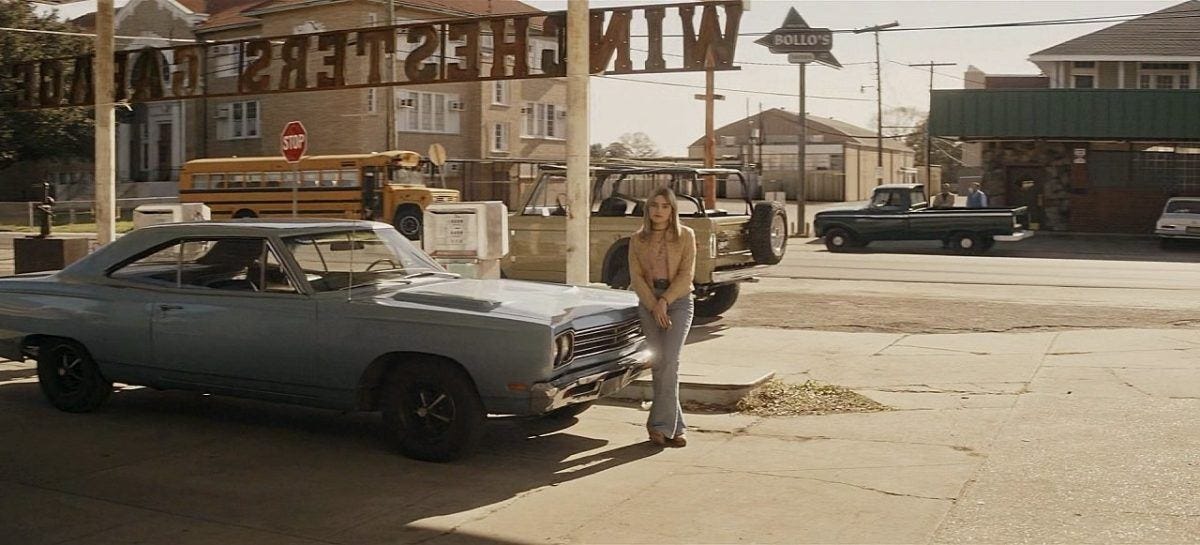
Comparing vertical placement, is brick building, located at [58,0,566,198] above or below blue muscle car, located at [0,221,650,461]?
above

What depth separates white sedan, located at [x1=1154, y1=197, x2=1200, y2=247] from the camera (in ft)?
110

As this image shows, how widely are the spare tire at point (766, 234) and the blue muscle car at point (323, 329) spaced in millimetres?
5831

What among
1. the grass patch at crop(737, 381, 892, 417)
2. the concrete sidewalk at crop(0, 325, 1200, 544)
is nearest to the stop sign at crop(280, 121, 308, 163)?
the concrete sidewalk at crop(0, 325, 1200, 544)

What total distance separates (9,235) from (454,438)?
3674 cm

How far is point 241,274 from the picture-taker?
335 inches

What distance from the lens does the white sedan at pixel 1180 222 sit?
33.6m

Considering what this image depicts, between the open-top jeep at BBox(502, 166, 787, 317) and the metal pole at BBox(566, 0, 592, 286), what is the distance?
10.1 ft

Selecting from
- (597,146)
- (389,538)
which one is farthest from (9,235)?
(597,146)

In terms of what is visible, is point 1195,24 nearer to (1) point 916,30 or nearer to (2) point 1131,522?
(1) point 916,30

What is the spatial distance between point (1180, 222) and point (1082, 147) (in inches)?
310

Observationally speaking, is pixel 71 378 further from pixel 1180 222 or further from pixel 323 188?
pixel 1180 222

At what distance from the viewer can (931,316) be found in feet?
50.7

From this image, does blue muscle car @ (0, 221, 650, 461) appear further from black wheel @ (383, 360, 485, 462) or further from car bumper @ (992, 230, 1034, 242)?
car bumper @ (992, 230, 1034, 242)

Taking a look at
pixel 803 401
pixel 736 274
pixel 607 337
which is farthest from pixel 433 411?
pixel 736 274
